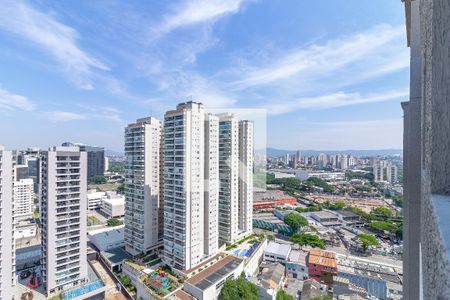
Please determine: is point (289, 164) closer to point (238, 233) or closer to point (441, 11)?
point (238, 233)

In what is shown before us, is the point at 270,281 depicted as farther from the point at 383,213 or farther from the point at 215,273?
the point at 383,213

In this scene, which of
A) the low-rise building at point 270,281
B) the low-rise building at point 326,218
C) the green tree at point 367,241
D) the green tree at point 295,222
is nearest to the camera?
the low-rise building at point 270,281

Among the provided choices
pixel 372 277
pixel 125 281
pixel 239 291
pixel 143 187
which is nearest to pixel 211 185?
pixel 143 187

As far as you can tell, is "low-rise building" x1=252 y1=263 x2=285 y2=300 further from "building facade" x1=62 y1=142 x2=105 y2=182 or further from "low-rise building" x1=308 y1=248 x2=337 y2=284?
"building facade" x1=62 y1=142 x2=105 y2=182

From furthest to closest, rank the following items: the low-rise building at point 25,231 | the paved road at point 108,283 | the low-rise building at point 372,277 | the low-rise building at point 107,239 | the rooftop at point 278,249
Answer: the low-rise building at point 25,231, the low-rise building at point 107,239, the rooftop at point 278,249, the paved road at point 108,283, the low-rise building at point 372,277

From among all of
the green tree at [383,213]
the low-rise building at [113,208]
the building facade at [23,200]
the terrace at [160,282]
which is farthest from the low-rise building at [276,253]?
the building facade at [23,200]

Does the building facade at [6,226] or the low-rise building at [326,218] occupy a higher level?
the building facade at [6,226]

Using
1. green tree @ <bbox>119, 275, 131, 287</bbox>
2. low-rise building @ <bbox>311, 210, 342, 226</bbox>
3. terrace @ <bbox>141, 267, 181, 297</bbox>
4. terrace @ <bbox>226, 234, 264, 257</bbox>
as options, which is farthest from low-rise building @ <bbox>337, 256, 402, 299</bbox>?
green tree @ <bbox>119, 275, 131, 287</bbox>

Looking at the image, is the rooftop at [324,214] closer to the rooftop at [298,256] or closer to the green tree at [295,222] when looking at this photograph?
the green tree at [295,222]
